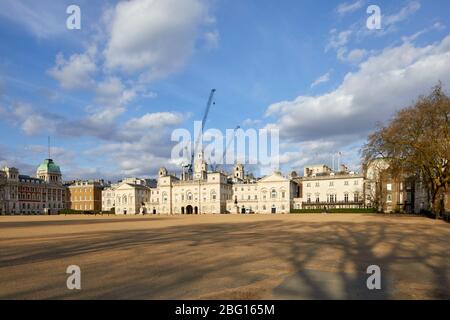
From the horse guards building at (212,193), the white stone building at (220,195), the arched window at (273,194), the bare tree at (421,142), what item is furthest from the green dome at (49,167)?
the bare tree at (421,142)

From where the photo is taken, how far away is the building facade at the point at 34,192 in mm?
143375

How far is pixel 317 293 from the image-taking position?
9.25 meters

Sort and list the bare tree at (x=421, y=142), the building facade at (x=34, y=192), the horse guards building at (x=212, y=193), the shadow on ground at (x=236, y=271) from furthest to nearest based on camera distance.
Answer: the building facade at (x=34, y=192)
the horse guards building at (x=212, y=193)
the bare tree at (x=421, y=142)
the shadow on ground at (x=236, y=271)

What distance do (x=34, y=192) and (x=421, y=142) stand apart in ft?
524

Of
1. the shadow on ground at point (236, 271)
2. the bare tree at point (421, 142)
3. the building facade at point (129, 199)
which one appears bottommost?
the building facade at point (129, 199)

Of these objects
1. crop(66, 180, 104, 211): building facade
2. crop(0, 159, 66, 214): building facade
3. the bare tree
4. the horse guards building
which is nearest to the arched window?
the horse guards building

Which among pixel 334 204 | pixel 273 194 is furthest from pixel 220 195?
pixel 334 204

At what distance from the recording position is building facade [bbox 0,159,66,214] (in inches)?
5645

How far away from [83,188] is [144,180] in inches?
1205

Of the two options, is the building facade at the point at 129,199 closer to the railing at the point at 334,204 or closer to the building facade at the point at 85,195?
the building facade at the point at 85,195

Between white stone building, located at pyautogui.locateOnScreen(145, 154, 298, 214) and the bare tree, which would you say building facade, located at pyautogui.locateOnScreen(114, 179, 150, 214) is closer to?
white stone building, located at pyautogui.locateOnScreen(145, 154, 298, 214)

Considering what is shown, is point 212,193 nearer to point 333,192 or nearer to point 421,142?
point 333,192

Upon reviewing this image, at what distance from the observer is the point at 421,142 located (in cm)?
4734
